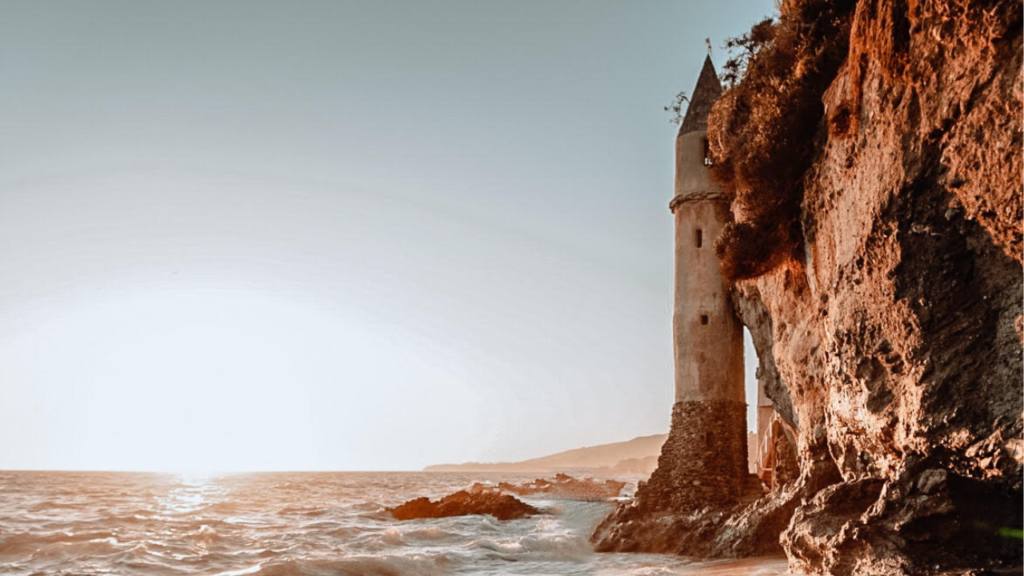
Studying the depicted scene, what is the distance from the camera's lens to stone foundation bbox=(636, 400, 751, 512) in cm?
2080

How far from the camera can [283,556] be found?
19.0m

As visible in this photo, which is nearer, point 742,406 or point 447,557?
point 447,557

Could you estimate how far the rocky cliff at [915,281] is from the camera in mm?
8383

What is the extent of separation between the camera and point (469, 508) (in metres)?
29.6

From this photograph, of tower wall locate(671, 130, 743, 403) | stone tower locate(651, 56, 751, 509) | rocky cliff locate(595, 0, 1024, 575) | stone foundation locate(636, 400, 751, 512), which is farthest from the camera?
tower wall locate(671, 130, 743, 403)

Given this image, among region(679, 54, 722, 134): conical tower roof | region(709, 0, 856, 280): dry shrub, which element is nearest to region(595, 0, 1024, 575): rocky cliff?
region(709, 0, 856, 280): dry shrub

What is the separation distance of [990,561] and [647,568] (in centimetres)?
732

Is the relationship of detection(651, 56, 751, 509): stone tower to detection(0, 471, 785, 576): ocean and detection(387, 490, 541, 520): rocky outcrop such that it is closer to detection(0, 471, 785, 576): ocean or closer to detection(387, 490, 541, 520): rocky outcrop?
detection(0, 471, 785, 576): ocean

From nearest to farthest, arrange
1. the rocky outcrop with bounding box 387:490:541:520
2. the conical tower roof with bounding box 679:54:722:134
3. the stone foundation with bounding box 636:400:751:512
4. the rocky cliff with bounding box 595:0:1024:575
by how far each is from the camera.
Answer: the rocky cliff with bounding box 595:0:1024:575 → the stone foundation with bounding box 636:400:751:512 → the conical tower roof with bounding box 679:54:722:134 → the rocky outcrop with bounding box 387:490:541:520

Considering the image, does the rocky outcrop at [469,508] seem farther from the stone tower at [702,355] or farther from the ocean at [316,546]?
the stone tower at [702,355]

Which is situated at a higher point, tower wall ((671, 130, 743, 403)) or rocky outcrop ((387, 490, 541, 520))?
tower wall ((671, 130, 743, 403))

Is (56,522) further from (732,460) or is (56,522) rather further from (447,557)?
(732,460)

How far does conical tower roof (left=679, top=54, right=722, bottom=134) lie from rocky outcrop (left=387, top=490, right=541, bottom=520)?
15119mm

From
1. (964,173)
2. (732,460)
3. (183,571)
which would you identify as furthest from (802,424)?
(183,571)
